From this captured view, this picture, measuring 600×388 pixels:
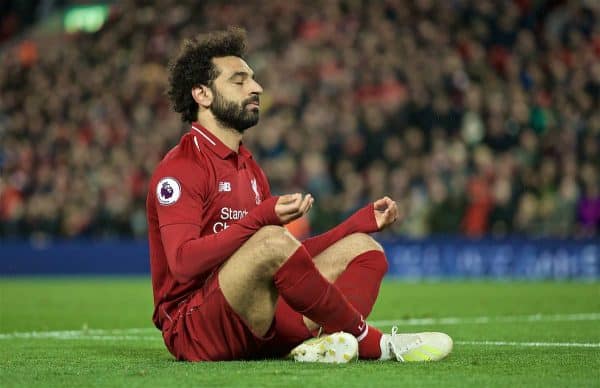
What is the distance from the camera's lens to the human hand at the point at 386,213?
7.03 meters

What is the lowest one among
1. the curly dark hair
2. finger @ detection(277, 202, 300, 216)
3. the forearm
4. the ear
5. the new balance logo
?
the forearm

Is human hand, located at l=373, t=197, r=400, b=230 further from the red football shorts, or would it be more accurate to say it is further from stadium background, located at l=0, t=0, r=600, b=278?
stadium background, located at l=0, t=0, r=600, b=278

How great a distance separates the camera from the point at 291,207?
6.16 m

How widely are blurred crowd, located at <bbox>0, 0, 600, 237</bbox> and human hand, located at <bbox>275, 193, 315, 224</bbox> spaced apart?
39.6 feet

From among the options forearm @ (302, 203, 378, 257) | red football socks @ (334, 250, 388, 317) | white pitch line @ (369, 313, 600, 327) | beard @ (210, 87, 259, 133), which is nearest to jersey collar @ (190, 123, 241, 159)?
beard @ (210, 87, 259, 133)

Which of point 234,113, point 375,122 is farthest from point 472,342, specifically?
point 375,122

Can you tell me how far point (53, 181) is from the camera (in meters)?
23.2

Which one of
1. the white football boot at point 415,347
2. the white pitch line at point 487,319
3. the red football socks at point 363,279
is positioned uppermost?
the red football socks at point 363,279

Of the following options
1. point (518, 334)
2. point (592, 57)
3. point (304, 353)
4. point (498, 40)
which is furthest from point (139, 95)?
point (304, 353)

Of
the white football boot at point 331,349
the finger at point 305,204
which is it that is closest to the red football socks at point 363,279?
the white football boot at point 331,349

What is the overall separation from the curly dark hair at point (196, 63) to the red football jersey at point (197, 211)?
26cm

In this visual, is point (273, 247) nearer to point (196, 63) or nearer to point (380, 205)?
point (380, 205)

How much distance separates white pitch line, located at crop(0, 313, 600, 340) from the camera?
9422mm

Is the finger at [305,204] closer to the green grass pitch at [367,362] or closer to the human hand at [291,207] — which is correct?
the human hand at [291,207]
